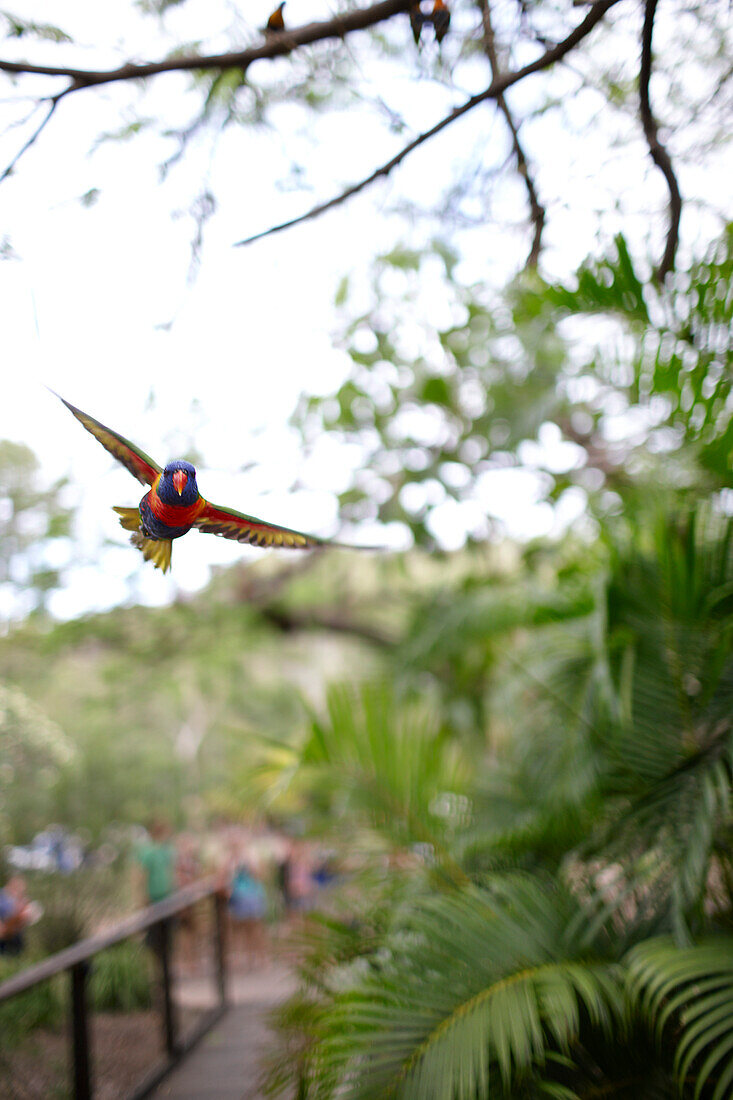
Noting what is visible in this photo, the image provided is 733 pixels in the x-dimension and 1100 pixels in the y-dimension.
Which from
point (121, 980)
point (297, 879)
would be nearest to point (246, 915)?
point (297, 879)

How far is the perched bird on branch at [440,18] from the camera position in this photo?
1150 mm

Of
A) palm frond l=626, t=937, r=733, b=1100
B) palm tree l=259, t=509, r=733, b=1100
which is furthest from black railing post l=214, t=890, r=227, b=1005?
palm frond l=626, t=937, r=733, b=1100

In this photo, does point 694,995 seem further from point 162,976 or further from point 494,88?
point 162,976

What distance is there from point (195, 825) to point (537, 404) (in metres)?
6.99

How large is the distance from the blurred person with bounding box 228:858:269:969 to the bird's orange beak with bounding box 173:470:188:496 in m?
5.19

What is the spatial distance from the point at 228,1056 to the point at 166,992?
0.40 m

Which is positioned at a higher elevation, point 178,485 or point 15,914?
point 178,485

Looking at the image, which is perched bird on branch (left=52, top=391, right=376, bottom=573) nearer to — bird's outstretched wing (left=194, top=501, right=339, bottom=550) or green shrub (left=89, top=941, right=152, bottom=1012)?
bird's outstretched wing (left=194, top=501, right=339, bottom=550)

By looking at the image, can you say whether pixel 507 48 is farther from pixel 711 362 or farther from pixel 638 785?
pixel 638 785

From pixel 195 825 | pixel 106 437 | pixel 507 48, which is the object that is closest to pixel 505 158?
pixel 507 48

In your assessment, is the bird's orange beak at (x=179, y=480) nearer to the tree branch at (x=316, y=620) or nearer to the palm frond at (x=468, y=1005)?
the palm frond at (x=468, y=1005)

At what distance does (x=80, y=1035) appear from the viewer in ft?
6.87

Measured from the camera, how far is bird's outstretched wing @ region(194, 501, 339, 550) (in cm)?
85

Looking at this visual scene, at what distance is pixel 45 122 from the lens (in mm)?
1212
